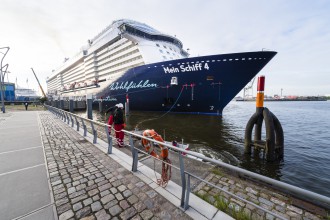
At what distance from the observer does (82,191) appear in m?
3.02

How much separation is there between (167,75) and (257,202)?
14135mm

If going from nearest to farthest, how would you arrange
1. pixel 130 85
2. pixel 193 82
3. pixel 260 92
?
pixel 260 92
pixel 193 82
pixel 130 85

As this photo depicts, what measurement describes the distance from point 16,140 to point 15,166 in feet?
11.3

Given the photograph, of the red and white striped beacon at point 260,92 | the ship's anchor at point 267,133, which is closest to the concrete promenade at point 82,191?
the ship's anchor at point 267,133

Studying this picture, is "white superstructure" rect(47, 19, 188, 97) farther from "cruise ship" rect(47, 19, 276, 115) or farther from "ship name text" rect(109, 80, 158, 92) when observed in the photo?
"ship name text" rect(109, 80, 158, 92)

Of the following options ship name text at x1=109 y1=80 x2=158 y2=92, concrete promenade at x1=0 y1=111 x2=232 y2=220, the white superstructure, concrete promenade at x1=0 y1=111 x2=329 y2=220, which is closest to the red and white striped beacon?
concrete promenade at x1=0 y1=111 x2=329 y2=220

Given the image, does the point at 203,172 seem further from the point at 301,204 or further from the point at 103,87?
the point at 103,87

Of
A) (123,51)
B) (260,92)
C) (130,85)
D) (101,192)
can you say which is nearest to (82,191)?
(101,192)

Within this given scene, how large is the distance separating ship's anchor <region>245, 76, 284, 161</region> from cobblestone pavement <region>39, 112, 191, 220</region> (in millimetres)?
4749

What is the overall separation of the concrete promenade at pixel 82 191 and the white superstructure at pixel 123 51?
54.9 feet

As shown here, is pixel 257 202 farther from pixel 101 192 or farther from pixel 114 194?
pixel 101 192

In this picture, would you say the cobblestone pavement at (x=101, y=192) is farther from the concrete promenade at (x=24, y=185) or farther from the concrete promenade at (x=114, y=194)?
the concrete promenade at (x=24, y=185)

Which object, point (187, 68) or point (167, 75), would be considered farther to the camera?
point (167, 75)

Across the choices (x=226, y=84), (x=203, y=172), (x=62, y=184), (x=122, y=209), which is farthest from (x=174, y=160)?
(x=226, y=84)
